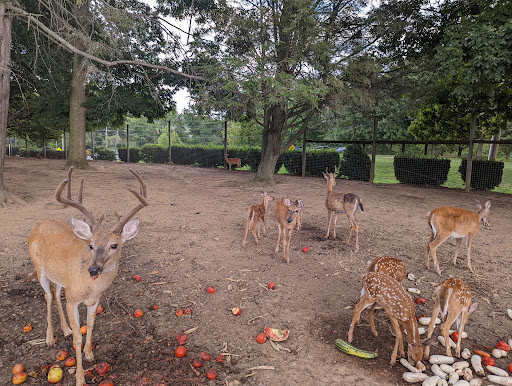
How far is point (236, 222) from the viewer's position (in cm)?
709

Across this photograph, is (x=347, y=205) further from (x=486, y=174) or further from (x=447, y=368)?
(x=486, y=174)

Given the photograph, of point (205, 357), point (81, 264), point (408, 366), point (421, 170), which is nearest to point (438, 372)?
point (408, 366)

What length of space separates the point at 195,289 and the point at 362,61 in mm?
10559

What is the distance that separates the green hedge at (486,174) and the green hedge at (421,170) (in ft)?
3.41

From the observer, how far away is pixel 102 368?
2602mm

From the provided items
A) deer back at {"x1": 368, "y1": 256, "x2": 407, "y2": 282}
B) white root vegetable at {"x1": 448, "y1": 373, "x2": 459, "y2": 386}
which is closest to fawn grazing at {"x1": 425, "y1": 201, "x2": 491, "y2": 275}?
deer back at {"x1": 368, "y1": 256, "x2": 407, "y2": 282}

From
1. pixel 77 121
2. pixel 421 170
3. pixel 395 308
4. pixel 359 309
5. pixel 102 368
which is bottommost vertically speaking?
pixel 102 368

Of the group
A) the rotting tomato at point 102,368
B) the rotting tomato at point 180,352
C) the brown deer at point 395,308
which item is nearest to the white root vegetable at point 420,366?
the brown deer at point 395,308

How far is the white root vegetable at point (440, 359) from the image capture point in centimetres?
282

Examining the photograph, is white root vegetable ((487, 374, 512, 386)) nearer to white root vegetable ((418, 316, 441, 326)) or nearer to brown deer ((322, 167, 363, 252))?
white root vegetable ((418, 316, 441, 326))

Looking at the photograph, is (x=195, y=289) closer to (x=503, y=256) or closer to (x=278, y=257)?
(x=278, y=257)

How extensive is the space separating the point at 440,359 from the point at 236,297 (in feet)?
7.03

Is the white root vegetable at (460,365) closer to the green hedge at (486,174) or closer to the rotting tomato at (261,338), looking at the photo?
the rotting tomato at (261,338)

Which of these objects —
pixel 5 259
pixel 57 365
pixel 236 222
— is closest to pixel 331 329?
pixel 57 365
